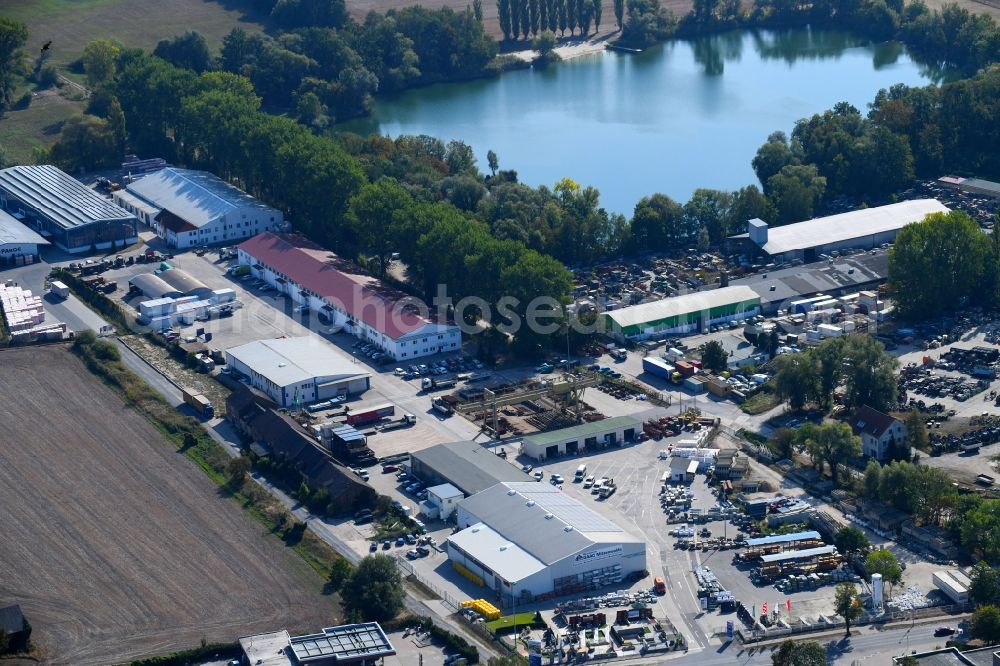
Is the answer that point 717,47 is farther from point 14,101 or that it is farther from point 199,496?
point 199,496

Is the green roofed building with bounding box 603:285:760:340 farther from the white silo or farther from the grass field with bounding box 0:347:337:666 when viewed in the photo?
the white silo

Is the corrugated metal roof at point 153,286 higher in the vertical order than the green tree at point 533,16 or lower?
lower

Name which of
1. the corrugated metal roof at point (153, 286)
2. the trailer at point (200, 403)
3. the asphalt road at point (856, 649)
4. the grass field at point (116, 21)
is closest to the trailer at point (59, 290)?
the corrugated metal roof at point (153, 286)

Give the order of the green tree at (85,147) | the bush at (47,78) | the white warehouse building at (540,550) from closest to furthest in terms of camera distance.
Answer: the white warehouse building at (540,550) < the green tree at (85,147) < the bush at (47,78)

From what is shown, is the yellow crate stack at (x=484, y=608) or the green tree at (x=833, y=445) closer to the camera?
the yellow crate stack at (x=484, y=608)

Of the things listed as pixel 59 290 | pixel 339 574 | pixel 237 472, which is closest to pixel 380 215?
pixel 59 290

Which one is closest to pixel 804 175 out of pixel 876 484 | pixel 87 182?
pixel 876 484

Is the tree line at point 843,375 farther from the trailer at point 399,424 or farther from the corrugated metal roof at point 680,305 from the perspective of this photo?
the trailer at point 399,424
